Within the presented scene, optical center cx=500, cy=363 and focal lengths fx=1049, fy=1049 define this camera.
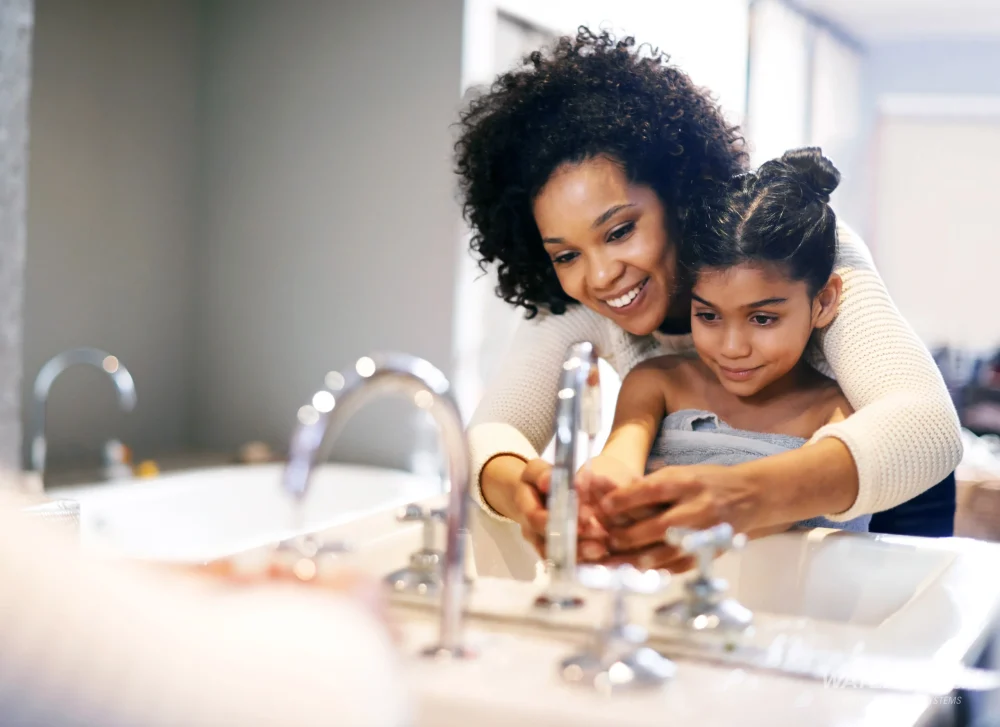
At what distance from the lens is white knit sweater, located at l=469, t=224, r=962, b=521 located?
0.74m

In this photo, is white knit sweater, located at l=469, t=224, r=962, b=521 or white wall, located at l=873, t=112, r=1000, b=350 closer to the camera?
white knit sweater, located at l=469, t=224, r=962, b=521

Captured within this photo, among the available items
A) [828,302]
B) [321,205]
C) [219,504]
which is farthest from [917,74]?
[828,302]

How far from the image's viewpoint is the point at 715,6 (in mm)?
1126

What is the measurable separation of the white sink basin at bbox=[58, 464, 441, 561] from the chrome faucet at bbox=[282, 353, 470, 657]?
94 centimetres

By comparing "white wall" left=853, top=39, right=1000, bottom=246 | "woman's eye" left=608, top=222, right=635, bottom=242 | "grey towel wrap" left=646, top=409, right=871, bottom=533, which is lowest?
"grey towel wrap" left=646, top=409, right=871, bottom=533

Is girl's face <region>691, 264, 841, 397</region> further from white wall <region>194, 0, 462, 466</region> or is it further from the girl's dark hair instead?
white wall <region>194, 0, 462, 466</region>

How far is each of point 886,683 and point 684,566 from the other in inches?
6.8

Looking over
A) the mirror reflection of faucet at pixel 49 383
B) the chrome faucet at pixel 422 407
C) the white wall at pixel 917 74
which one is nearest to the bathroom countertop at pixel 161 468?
the mirror reflection of faucet at pixel 49 383

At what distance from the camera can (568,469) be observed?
2.05ft

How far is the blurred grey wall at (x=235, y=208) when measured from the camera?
1257 millimetres

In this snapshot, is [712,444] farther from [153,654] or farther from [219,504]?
[219,504]

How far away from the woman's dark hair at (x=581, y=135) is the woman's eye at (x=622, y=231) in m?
0.03

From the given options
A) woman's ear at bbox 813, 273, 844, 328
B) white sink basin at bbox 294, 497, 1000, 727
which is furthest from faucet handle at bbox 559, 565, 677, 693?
woman's ear at bbox 813, 273, 844, 328

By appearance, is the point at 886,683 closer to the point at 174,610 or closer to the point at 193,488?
the point at 174,610
